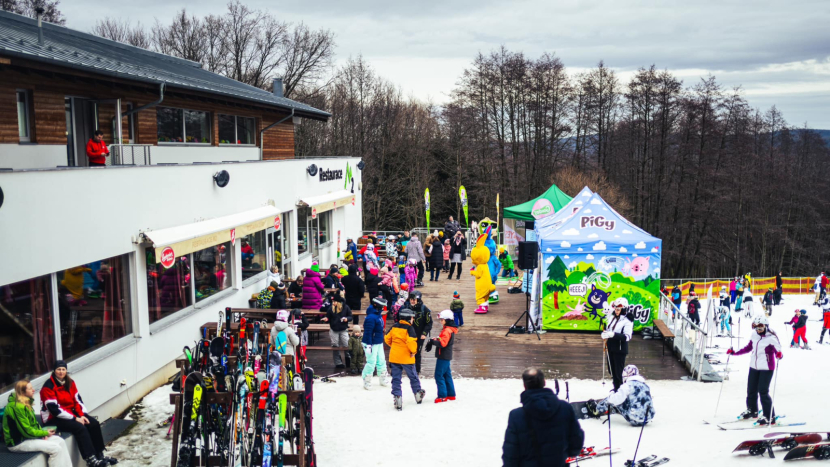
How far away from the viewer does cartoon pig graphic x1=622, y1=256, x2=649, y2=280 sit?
47.2ft

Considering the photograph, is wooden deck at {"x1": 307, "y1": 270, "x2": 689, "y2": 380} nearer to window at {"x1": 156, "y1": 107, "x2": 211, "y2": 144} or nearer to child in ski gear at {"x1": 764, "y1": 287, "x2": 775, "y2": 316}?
window at {"x1": 156, "y1": 107, "x2": 211, "y2": 144}

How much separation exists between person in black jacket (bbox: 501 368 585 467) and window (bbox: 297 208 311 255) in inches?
587

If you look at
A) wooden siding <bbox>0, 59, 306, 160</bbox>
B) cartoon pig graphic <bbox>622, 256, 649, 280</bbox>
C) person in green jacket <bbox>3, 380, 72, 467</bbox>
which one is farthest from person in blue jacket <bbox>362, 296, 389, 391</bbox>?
cartoon pig graphic <bbox>622, 256, 649, 280</bbox>

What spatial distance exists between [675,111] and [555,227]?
30.6 m

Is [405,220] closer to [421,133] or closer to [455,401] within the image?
[421,133]

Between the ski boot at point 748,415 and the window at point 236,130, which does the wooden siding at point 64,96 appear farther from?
the ski boot at point 748,415

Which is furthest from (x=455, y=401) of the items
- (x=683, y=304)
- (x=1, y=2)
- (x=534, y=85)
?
(x=534, y=85)

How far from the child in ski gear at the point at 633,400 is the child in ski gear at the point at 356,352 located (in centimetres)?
437

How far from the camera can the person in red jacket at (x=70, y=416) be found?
270 inches

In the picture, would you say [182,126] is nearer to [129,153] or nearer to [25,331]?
[129,153]

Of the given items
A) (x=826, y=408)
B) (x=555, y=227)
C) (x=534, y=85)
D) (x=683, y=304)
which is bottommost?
(x=683, y=304)

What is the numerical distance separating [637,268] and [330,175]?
10789mm

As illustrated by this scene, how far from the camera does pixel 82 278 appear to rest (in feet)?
28.3

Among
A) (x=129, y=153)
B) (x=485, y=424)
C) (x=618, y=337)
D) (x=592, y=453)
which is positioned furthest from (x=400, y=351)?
(x=129, y=153)
